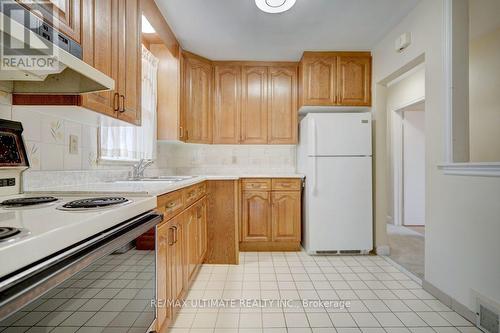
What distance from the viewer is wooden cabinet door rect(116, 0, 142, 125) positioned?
5.00 feet

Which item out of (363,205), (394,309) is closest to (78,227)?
(394,309)

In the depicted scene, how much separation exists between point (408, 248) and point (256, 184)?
6.68ft

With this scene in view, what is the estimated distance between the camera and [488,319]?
4.85 ft

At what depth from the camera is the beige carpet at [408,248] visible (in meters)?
2.53

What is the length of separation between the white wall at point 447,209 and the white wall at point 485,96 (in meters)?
1.36

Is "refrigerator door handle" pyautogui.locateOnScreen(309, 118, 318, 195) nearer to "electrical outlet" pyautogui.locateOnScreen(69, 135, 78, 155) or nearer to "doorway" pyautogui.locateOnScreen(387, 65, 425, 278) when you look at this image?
"doorway" pyautogui.locateOnScreen(387, 65, 425, 278)

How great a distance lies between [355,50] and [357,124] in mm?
927

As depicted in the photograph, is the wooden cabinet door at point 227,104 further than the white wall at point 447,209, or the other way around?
the wooden cabinet door at point 227,104

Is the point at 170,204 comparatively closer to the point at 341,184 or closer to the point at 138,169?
the point at 138,169

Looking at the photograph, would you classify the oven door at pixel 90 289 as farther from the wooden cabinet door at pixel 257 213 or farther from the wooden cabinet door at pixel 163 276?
the wooden cabinet door at pixel 257 213

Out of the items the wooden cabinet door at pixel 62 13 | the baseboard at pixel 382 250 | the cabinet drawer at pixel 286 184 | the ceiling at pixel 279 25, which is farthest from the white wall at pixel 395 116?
the wooden cabinet door at pixel 62 13

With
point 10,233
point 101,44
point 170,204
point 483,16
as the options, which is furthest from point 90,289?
point 483,16

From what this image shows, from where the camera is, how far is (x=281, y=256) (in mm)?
2846

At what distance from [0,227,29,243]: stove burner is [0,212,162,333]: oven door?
0.07 metres
